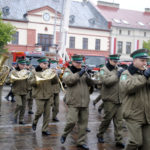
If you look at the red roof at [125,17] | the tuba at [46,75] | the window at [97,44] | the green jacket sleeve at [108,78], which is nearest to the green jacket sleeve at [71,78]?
the green jacket sleeve at [108,78]

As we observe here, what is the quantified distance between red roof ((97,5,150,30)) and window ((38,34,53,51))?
9.55m

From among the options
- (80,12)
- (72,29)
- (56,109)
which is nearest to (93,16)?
(80,12)

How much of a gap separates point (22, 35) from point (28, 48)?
178 cm

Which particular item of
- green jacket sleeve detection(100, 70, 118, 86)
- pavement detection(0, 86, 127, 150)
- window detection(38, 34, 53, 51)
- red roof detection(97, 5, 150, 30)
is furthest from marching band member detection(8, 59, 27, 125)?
red roof detection(97, 5, 150, 30)

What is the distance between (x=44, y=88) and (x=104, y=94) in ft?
5.17

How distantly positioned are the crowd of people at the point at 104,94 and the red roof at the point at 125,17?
33.6m

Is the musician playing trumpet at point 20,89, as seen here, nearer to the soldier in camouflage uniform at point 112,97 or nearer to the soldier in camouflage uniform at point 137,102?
the soldier in camouflage uniform at point 112,97

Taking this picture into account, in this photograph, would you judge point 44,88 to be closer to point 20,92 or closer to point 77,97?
point 77,97

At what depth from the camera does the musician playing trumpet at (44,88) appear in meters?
6.67

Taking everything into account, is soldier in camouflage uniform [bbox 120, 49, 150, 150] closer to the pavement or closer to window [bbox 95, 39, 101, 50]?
the pavement

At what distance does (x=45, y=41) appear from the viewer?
35.8 m

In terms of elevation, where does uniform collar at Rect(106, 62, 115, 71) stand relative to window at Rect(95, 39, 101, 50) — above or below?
below

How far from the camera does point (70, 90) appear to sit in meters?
5.75

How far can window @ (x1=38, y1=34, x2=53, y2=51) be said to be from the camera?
35.6 metres
